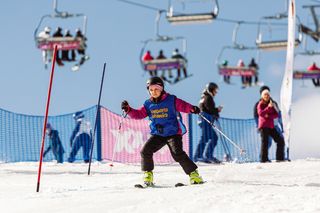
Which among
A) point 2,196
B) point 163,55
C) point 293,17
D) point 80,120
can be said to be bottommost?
point 2,196

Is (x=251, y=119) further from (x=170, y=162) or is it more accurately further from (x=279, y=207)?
(x=279, y=207)

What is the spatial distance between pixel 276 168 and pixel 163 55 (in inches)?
821

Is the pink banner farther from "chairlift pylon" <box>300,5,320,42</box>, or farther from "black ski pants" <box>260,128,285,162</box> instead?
"chairlift pylon" <box>300,5,320,42</box>

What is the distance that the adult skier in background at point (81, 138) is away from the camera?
14.5 metres

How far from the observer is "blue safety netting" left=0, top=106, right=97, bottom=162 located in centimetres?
1509

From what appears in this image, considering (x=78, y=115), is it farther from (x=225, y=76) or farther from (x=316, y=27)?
(x=225, y=76)

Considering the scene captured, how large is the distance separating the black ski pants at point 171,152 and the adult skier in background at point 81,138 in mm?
7261

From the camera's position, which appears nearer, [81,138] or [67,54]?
[81,138]

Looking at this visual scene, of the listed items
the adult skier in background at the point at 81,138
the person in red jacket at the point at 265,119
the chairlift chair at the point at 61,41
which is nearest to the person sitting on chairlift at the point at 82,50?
the chairlift chair at the point at 61,41

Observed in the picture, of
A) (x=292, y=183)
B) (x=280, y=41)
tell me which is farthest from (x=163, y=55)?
(x=292, y=183)

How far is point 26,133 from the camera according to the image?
1545 centimetres

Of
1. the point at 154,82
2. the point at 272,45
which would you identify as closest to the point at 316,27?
the point at 272,45

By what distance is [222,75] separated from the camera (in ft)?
114

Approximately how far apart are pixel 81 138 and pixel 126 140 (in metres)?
0.95
